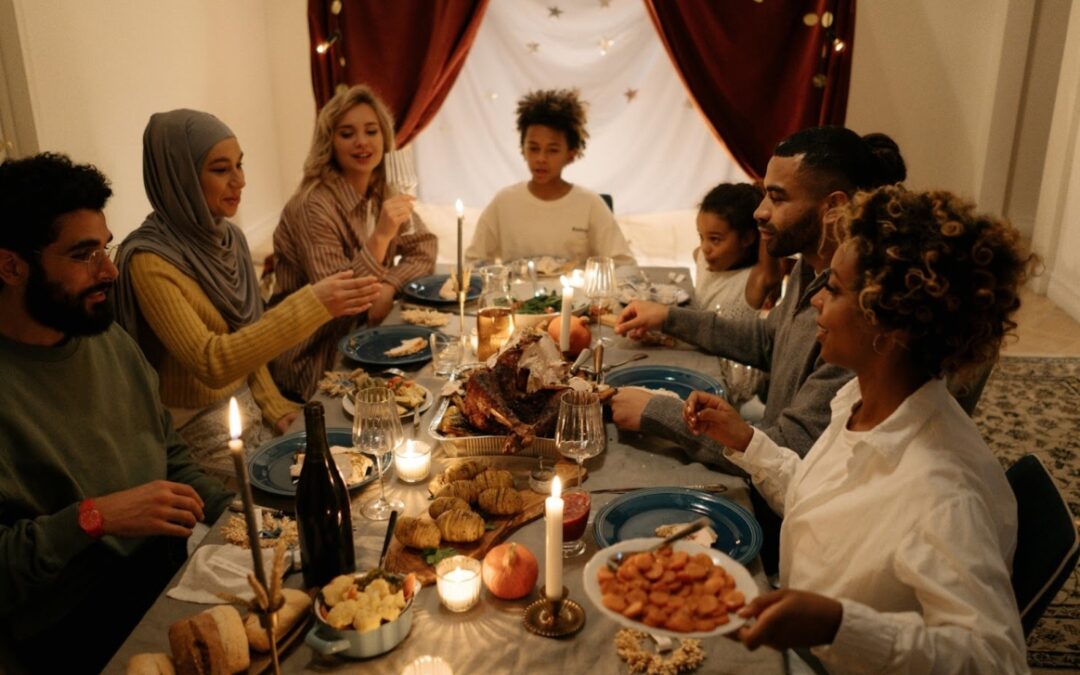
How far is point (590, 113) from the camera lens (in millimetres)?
5160

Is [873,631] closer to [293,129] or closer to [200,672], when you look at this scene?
[200,672]

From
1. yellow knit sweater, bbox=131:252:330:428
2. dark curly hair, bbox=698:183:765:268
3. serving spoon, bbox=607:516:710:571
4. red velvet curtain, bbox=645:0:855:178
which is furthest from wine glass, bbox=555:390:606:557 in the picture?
red velvet curtain, bbox=645:0:855:178

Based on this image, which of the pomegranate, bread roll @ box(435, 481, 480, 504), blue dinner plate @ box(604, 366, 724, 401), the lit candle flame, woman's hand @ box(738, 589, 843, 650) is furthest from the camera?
blue dinner plate @ box(604, 366, 724, 401)

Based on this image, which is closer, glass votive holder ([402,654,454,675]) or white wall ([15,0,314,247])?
glass votive holder ([402,654,454,675])

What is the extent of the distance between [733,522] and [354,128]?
6.71 ft

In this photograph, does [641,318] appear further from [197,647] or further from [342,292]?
[197,647]

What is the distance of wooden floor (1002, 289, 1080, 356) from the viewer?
416cm

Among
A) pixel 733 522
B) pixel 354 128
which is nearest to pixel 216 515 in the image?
pixel 733 522

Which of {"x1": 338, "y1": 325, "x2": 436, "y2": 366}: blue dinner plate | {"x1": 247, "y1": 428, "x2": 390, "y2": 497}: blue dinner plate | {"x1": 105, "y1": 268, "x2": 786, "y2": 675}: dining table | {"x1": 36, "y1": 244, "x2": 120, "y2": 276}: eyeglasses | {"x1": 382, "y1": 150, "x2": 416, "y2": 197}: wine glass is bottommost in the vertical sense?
{"x1": 105, "y1": 268, "x2": 786, "y2": 675}: dining table

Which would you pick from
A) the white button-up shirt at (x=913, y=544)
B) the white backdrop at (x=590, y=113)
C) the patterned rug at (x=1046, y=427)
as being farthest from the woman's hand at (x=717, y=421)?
the white backdrop at (x=590, y=113)

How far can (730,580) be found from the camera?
43.4 inches

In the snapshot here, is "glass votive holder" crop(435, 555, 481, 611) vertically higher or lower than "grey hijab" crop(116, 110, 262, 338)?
lower

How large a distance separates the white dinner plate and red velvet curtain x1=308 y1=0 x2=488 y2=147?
4215 mm

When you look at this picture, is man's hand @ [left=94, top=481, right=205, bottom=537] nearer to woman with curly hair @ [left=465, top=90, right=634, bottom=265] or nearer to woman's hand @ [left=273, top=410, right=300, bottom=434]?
woman's hand @ [left=273, top=410, right=300, bottom=434]
